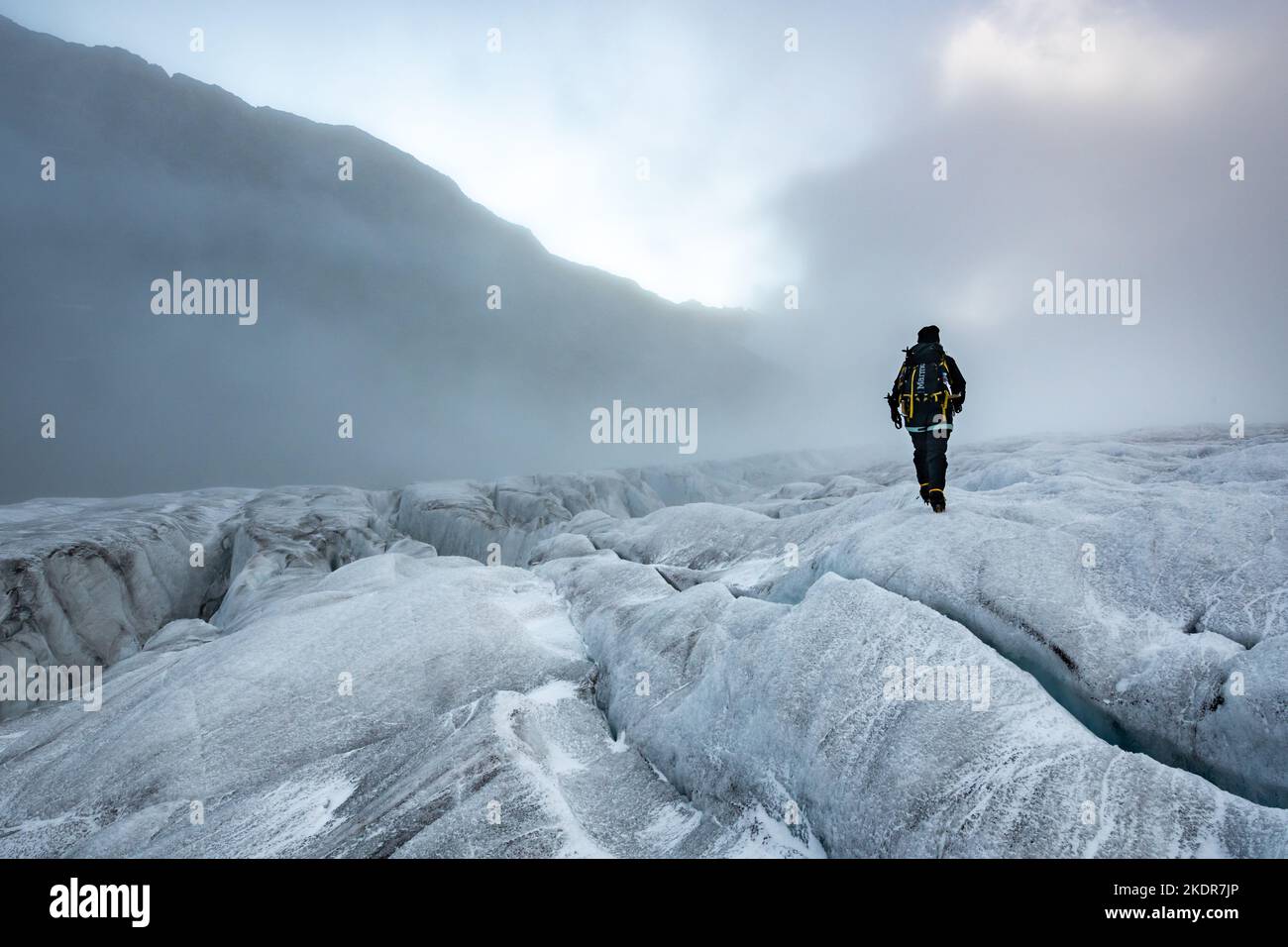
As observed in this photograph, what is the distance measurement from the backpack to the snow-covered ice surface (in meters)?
2.24

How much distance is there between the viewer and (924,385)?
33.7ft

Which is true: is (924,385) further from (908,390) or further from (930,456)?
(930,456)

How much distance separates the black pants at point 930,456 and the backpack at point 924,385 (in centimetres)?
30

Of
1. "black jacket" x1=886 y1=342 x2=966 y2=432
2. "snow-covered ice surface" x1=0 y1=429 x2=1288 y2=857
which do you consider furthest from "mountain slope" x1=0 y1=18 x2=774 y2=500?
"black jacket" x1=886 y1=342 x2=966 y2=432

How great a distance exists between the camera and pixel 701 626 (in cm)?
1016

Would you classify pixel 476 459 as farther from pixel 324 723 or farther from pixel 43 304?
pixel 324 723

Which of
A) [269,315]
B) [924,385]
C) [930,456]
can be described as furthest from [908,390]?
[269,315]

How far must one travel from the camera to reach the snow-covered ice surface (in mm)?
5324

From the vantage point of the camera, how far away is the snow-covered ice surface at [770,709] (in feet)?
17.5

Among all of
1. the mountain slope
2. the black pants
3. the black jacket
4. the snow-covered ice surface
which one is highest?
the mountain slope

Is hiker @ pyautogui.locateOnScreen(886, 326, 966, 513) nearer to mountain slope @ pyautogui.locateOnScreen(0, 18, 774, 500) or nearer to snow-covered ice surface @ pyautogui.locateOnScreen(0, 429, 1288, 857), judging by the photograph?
snow-covered ice surface @ pyautogui.locateOnScreen(0, 429, 1288, 857)

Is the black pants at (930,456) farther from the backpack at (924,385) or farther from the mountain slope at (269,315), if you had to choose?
the mountain slope at (269,315)
